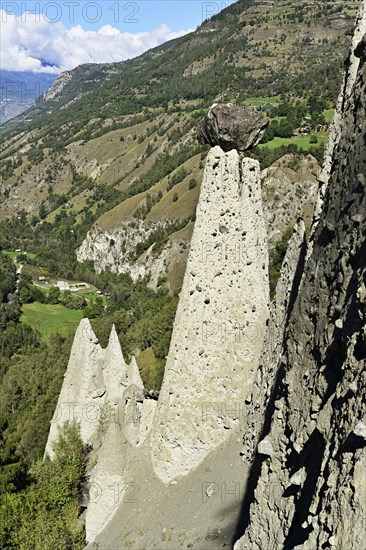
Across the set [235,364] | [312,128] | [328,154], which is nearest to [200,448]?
[235,364]

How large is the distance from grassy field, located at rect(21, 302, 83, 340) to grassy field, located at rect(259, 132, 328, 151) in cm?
7766

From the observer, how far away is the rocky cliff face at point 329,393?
6.04 meters

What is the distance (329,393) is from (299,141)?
126 meters

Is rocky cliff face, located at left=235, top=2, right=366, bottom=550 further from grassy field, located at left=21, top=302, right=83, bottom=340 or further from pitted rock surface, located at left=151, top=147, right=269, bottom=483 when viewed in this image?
grassy field, located at left=21, top=302, right=83, bottom=340

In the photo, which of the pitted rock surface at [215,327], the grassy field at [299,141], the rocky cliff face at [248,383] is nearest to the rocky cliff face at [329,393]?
the rocky cliff face at [248,383]

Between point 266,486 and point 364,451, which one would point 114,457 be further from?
point 364,451

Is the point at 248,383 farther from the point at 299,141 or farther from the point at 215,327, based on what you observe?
the point at 299,141

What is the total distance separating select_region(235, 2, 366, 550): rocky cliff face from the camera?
6035mm

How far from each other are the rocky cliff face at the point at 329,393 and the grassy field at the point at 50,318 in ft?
353

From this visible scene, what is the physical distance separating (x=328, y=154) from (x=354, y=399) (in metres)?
7.30

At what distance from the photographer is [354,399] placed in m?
6.43

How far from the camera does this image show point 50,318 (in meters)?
130

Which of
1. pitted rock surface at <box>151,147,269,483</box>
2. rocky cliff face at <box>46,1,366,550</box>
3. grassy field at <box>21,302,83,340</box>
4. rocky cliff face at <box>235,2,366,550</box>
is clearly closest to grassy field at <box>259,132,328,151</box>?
grassy field at <box>21,302,83,340</box>

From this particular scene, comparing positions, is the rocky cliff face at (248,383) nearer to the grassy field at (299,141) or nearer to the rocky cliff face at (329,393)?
the rocky cliff face at (329,393)
